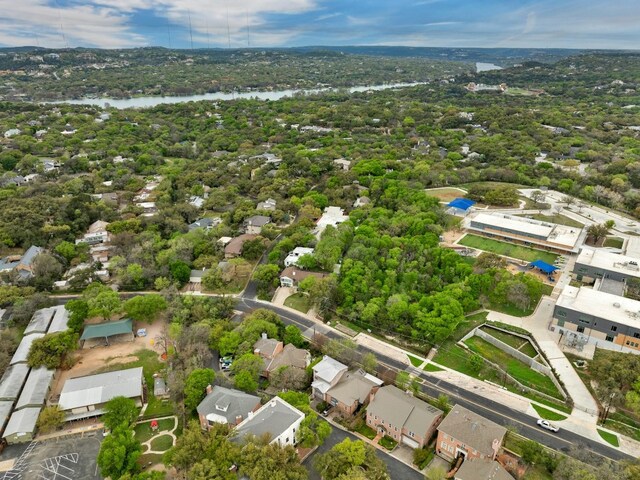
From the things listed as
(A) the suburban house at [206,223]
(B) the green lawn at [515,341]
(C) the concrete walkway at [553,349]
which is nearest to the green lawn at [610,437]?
(C) the concrete walkway at [553,349]

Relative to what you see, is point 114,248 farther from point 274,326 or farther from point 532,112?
point 532,112

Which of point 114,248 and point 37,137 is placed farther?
point 37,137

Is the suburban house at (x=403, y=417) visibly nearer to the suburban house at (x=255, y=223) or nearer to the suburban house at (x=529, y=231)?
the suburban house at (x=529, y=231)

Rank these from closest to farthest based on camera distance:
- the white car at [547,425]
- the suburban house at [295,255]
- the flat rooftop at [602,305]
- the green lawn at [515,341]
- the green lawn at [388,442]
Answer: the green lawn at [388,442] < the white car at [547,425] < the flat rooftop at [602,305] < the green lawn at [515,341] < the suburban house at [295,255]

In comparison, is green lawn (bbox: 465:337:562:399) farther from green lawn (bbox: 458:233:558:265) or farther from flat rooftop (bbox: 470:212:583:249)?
flat rooftop (bbox: 470:212:583:249)

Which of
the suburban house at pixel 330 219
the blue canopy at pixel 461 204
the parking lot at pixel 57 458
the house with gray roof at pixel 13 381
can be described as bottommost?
the parking lot at pixel 57 458

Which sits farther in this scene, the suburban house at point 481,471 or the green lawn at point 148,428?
the green lawn at point 148,428

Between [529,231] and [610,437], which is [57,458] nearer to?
[610,437]

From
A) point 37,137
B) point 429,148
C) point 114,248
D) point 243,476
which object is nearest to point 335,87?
point 429,148
